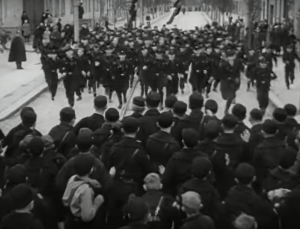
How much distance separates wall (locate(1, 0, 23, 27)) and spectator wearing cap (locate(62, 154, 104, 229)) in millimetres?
35583

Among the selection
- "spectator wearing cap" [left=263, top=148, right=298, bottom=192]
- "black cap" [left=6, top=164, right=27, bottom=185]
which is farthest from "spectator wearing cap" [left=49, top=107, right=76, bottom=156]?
"spectator wearing cap" [left=263, top=148, right=298, bottom=192]

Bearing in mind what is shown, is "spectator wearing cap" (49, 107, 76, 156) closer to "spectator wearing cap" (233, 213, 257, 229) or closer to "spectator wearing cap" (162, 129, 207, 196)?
"spectator wearing cap" (162, 129, 207, 196)

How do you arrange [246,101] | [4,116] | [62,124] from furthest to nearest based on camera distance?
[246,101], [4,116], [62,124]

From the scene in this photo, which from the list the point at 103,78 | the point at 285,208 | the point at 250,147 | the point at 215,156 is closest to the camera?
the point at 285,208

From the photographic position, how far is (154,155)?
7.52 metres

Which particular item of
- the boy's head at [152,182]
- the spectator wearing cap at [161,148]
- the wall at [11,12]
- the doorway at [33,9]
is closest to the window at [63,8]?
the doorway at [33,9]

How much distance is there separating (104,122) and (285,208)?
3.70 metres

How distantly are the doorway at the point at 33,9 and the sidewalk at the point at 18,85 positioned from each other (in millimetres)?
10481

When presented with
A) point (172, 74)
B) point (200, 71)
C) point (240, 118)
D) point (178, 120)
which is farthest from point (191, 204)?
point (200, 71)

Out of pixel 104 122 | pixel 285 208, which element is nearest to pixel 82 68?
pixel 104 122

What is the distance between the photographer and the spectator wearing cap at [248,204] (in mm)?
5859

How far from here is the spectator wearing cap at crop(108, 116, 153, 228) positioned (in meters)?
6.79

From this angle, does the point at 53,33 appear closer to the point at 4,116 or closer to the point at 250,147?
the point at 4,116

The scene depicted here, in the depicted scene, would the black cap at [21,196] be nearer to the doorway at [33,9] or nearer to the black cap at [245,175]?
the black cap at [245,175]
